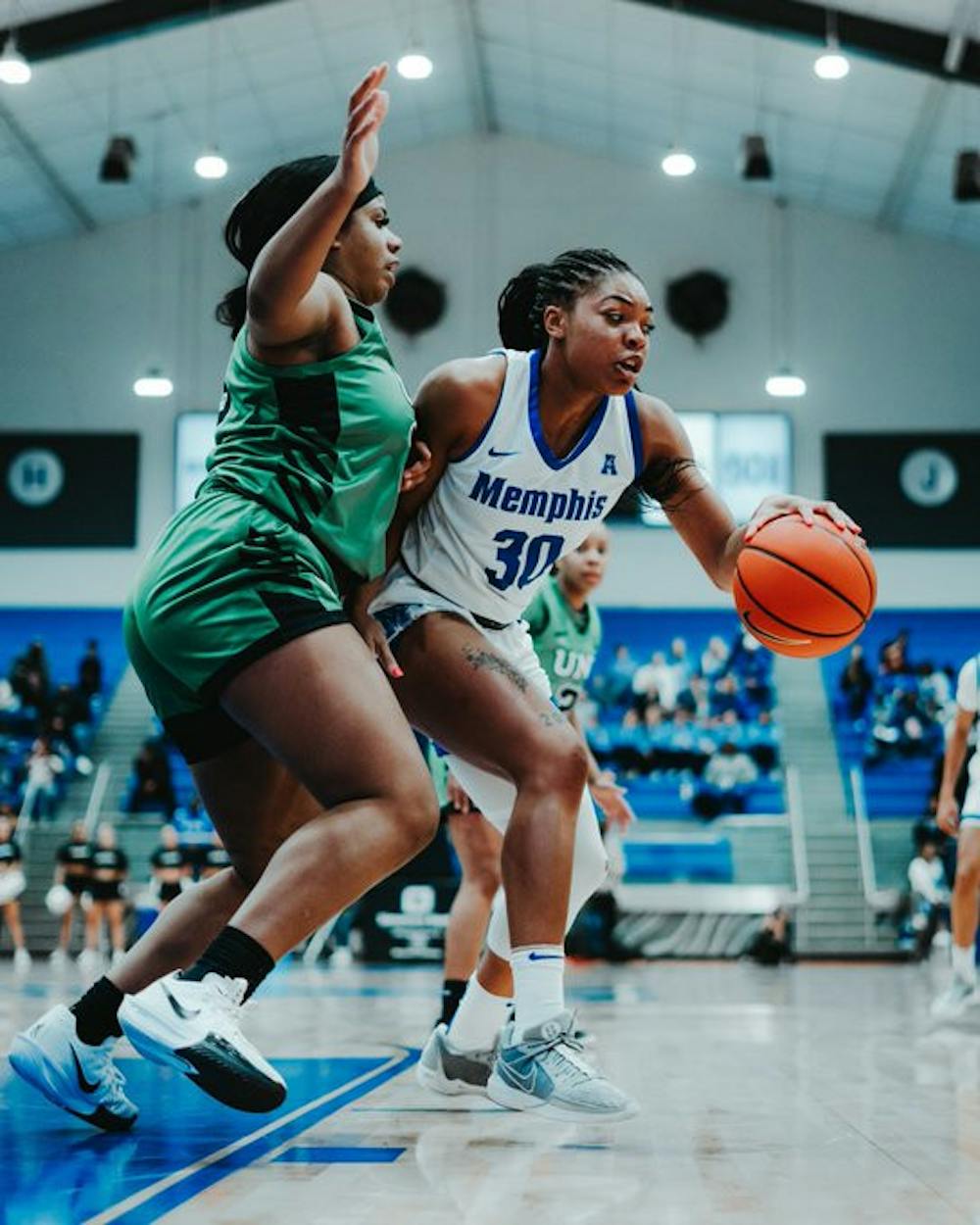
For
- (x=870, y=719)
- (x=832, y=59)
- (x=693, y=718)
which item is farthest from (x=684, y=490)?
(x=870, y=719)

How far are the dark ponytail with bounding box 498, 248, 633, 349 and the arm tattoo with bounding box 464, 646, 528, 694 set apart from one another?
2.50 feet

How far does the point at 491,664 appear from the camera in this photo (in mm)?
3283

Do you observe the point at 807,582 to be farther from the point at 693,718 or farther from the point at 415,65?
the point at 693,718

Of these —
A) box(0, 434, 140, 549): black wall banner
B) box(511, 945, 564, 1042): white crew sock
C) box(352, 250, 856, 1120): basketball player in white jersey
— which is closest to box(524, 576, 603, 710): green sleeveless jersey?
box(352, 250, 856, 1120): basketball player in white jersey

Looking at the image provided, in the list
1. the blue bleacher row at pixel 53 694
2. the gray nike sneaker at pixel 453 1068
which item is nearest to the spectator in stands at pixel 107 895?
the blue bleacher row at pixel 53 694

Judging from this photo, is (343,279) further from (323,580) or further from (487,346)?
(487,346)

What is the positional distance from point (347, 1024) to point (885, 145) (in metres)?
14.9

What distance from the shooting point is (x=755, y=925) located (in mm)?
14320

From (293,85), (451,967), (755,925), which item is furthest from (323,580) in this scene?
(293,85)

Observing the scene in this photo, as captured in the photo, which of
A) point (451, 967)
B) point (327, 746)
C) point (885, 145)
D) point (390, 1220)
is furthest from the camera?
point (885, 145)

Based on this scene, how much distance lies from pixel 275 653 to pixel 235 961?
1.69 ft

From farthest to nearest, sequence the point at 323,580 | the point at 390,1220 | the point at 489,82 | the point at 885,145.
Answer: the point at 489,82 < the point at 885,145 < the point at 323,580 < the point at 390,1220

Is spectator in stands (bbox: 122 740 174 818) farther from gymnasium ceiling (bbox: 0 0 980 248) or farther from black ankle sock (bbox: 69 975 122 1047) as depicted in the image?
black ankle sock (bbox: 69 975 122 1047)

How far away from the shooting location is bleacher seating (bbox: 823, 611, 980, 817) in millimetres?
18281
